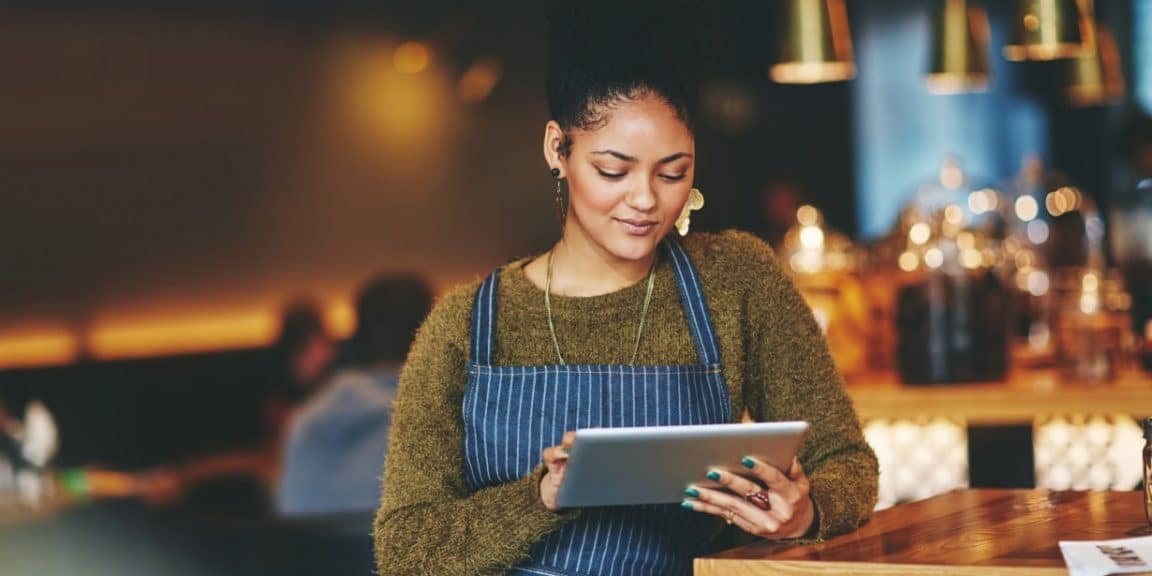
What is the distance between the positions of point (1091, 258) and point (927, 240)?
85 centimetres

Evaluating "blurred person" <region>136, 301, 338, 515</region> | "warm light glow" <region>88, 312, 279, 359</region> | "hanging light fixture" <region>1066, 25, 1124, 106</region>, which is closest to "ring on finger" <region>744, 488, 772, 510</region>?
"hanging light fixture" <region>1066, 25, 1124, 106</region>

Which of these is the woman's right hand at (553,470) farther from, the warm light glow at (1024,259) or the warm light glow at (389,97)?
the warm light glow at (389,97)

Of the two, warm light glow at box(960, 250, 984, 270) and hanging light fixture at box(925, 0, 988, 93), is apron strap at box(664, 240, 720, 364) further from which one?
hanging light fixture at box(925, 0, 988, 93)

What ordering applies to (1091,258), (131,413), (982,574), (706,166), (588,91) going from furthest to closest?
(706,166) → (131,413) → (1091,258) → (588,91) → (982,574)

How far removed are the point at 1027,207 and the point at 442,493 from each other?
5.64 meters

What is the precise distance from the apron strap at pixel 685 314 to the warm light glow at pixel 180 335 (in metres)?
4.06

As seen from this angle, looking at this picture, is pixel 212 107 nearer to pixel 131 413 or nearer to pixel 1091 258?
pixel 131 413

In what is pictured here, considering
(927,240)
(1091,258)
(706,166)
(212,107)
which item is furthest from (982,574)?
(706,166)

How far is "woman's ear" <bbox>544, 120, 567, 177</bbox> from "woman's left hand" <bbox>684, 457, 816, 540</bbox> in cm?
53

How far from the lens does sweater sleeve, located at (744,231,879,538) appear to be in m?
2.10

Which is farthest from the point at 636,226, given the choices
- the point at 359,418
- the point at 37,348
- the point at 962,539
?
the point at 37,348

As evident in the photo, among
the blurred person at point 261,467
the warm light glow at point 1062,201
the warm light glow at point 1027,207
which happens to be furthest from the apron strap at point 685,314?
the warm light glow at point 1027,207

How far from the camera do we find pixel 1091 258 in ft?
15.0

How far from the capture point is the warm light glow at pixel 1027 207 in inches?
277
